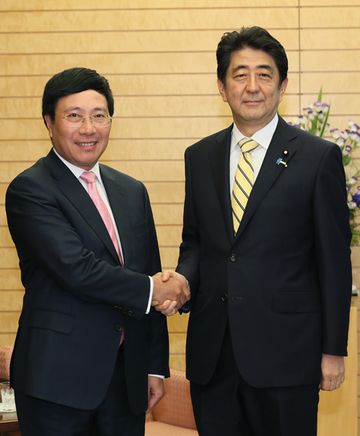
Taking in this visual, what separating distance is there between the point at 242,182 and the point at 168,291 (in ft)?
1.53

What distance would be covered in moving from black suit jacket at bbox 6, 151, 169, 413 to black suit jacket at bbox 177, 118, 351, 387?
0.99 feet

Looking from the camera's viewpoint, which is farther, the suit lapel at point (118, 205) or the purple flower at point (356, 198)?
the purple flower at point (356, 198)

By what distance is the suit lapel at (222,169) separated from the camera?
10.2 ft

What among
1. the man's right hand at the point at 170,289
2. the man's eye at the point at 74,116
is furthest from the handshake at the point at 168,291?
the man's eye at the point at 74,116

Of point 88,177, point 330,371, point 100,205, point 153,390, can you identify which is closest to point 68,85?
point 88,177

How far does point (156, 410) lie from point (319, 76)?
2242 millimetres

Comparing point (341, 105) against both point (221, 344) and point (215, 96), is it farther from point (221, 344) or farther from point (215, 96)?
point (221, 344)

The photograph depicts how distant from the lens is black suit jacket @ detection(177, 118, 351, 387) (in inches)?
118

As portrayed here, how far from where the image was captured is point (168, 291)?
313 centimetres

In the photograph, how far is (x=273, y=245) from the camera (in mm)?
3016

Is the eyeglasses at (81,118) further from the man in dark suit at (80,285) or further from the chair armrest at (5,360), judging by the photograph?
the chair armrest at (5,360)

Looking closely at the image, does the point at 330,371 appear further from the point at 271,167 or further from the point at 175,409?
the point at 175,409

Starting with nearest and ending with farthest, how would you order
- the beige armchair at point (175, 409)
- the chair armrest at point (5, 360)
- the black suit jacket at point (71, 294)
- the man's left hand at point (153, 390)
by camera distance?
the black suit jacket at point (71, 294) → the man's left hand at point (153, 390) → the beige armchair at point (175, 409) → the chair armrest at point (5, 360)

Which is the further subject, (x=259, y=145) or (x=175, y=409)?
(x=175, y=409)
